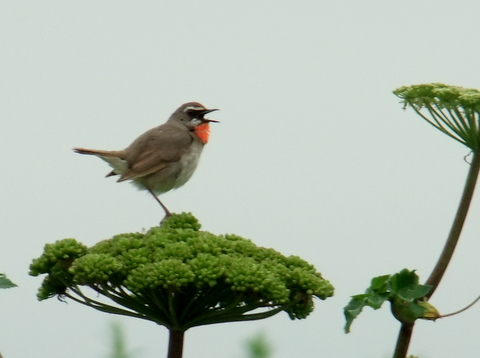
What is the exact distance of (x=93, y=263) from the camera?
4.13 meters

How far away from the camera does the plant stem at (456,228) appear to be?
4.38 metres

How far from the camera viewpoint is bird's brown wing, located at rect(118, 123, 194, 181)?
23.4 feet

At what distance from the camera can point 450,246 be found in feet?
14.6

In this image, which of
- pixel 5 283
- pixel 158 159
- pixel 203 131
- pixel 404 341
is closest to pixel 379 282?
pixel 404 341

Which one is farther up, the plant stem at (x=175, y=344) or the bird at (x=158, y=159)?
the bird at (x=158, y=159)

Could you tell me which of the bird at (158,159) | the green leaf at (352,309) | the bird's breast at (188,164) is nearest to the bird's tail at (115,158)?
the bird at (158,159)

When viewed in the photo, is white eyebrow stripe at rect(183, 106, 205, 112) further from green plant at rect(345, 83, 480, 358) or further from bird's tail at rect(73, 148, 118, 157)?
green plant at rect(345, 83, 480, 358)

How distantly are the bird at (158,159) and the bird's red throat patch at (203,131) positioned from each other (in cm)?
17

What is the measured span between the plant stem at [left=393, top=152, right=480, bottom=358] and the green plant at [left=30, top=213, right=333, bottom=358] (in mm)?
491

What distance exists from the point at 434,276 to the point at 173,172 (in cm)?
352

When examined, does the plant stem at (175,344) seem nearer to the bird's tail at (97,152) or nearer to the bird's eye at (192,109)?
the bird's tail at (97,152)

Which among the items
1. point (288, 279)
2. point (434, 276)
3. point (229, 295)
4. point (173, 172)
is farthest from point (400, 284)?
point (173, 172)

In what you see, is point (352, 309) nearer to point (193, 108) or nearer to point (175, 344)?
point (175, 344)

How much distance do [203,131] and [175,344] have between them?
404cm
